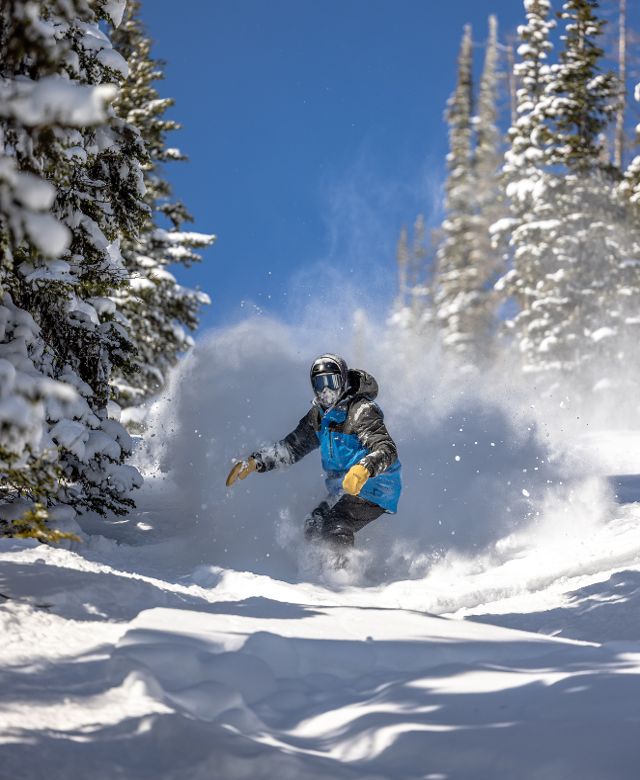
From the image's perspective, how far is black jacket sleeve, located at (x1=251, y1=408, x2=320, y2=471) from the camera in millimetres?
7613

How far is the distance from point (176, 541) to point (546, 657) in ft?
15.6

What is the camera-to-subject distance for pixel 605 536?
7242 millimetres

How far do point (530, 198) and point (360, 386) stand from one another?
2180cm

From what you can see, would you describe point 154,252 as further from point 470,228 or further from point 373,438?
point 470,228

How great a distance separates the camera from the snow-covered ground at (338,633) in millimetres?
2549

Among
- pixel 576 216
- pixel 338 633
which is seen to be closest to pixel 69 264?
pixel 338 633

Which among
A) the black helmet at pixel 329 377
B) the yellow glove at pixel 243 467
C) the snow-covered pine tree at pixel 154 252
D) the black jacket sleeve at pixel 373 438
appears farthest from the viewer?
the snow-covered pine tree at pixel 154 252

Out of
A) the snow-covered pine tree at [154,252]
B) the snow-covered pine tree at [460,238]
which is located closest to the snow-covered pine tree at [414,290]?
the snow-covered pine tree at [460,238]

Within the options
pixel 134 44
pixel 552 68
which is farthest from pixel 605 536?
pixel 552 68

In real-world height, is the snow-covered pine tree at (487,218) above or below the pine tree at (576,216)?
above

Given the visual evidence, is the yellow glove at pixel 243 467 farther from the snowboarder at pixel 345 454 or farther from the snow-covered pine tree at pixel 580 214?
the snow-covered pine tree at pixel 580 214

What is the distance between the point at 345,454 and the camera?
7227 millimetres

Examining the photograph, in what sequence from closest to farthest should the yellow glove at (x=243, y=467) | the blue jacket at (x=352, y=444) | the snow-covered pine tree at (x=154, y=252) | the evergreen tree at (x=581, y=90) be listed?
1. the blue jacket at (x=352, y=444)
2. the yellow glove at (x=243, y=467)
3. the snow-covered pine tree at (x=154, y=252)
4. the evergreen tree at (x=581, y=90)

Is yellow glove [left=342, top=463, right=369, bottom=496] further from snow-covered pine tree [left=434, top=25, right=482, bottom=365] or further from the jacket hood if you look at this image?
snow-covered pine tree [left=434, top=25, right=482, bottom=365]
